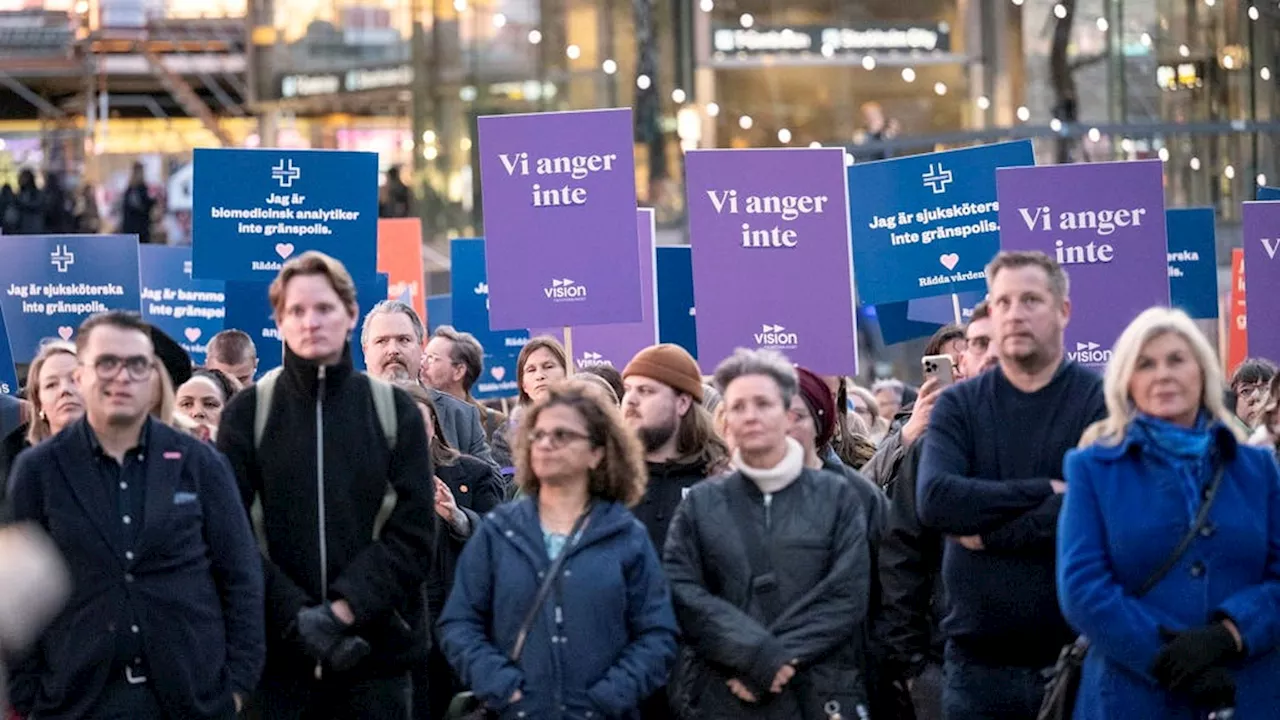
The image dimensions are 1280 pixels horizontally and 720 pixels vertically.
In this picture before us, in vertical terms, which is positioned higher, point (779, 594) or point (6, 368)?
point (6, 368)

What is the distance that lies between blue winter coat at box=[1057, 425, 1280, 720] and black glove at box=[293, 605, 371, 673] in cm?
204

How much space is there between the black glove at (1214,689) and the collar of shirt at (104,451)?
3018 millimetres

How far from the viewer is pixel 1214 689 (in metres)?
6.89

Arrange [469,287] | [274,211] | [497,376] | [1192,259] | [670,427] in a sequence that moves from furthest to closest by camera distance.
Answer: [497,376], [469,287], [1192,259], [274,211], [670,427]

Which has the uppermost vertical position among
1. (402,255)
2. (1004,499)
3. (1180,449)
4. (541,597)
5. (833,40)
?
(833,40)

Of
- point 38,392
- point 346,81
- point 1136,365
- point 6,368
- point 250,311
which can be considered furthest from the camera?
point 346,81

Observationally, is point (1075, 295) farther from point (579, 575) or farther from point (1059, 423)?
point (579, 575)

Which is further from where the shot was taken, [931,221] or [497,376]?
[497,376]

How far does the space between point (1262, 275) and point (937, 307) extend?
1.72 metres

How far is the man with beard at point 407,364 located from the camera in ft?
35.3

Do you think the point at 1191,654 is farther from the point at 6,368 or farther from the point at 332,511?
the point at 6,368

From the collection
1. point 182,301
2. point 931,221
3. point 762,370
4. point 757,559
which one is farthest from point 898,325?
point 757,559

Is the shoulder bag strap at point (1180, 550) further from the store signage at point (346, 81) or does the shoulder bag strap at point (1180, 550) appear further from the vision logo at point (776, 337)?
the store signage at point (346, 81)

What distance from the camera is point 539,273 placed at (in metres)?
11.4
